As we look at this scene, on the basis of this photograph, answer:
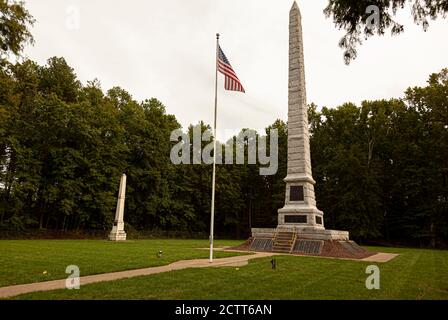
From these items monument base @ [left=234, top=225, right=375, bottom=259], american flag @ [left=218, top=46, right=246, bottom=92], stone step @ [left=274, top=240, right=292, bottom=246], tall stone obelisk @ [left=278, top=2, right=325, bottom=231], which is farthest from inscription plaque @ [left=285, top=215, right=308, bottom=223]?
american flag @ [left=218, top=46, right=246, bottom=92]

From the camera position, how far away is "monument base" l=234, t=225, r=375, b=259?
19.4 m

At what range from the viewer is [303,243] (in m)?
20.7

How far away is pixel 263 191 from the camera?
166ft

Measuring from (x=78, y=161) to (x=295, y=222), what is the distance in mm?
22850

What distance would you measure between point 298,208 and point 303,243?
9.39 ft

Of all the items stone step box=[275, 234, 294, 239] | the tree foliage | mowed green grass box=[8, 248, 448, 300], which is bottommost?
mowed green grass box=[8, 248, 448, 300]

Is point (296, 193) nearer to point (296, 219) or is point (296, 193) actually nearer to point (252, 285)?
point (296, 219)

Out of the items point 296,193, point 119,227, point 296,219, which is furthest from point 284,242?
point 119,227

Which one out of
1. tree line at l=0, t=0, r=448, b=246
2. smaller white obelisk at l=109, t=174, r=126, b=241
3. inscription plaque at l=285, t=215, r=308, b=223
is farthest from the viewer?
tree line at l=0, t=0, r=448, b=246

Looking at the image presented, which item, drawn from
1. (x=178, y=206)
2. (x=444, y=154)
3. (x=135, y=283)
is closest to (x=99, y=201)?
(x=178, y=206)

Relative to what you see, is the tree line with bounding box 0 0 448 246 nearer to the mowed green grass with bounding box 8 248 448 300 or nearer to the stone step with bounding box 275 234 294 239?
the stone step with bounding box 275 234 294 239

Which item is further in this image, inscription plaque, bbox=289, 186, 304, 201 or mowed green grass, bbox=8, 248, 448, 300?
inscription plaque, bbox=289, 186, 304, 201

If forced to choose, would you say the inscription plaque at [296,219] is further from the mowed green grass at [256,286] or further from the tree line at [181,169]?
the tree line at [181,169]
